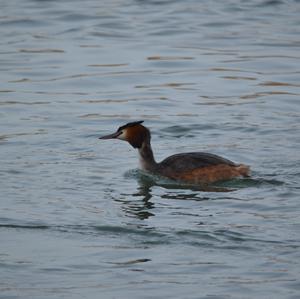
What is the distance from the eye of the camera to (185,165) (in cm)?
1099

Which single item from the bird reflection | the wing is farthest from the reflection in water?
the wing

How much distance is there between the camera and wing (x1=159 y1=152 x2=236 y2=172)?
10.9 m

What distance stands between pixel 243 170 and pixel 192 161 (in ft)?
1.82

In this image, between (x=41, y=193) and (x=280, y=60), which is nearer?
(x=41, y=193)

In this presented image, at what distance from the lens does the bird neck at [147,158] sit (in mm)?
11375

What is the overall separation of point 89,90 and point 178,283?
26.0 feet

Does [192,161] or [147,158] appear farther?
[147,158]

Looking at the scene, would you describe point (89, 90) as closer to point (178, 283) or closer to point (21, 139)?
point (21, 139)

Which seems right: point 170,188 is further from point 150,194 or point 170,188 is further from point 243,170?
point 243,170

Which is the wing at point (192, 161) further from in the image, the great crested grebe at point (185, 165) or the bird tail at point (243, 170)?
the bird tail at point (243, 170)

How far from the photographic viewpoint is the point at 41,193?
10.5 metres

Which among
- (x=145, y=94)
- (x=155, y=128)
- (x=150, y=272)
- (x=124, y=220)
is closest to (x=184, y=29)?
(x=145, y=94)

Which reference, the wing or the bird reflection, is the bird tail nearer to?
the wing

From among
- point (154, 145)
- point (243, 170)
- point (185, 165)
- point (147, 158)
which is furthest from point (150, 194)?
point (154, 145)
